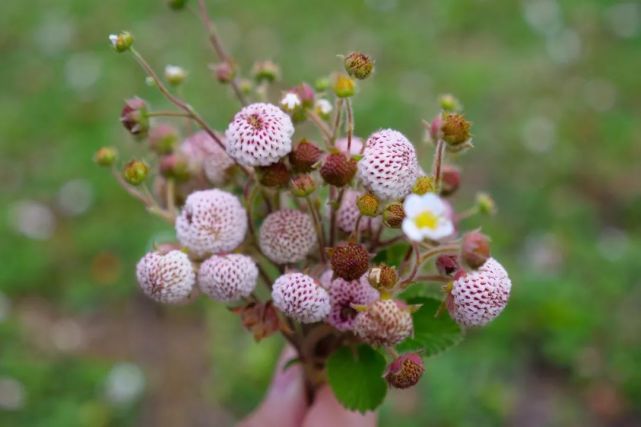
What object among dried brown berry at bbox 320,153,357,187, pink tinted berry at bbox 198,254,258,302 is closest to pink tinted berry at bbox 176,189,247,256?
pink tinted berry at bbox 198,254,258,302

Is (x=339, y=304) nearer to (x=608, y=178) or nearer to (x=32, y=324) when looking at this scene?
(x=32, y=324)

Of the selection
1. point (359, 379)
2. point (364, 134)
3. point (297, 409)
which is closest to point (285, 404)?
point (297, 409)

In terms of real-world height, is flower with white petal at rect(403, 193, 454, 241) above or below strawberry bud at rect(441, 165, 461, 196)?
above

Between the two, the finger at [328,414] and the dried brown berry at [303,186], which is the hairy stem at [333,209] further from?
the finger at [328,414]

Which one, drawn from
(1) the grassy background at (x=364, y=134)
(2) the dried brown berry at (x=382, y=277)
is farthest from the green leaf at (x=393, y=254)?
(1) the grassy background at (x=364, y=134)

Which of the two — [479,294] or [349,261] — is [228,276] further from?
[479,294]

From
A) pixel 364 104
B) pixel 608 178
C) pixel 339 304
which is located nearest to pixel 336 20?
pixel 364 104

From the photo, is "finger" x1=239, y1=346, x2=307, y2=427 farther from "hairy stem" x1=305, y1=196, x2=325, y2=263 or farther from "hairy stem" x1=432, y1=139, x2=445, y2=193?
"hairy stem" x1=432, y1=139, x2=445, y2=193

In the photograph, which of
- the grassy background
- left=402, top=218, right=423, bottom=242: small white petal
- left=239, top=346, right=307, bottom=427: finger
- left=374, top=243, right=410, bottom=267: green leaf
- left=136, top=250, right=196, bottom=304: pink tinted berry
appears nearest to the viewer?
left=402, top=218, right=423, bottom=242: small white petal
